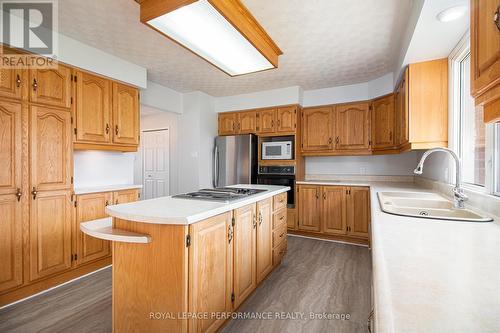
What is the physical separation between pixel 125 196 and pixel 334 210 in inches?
116

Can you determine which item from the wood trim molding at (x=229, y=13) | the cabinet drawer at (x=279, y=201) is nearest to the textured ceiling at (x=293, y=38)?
the wood trim molding at (x=229, y=13)

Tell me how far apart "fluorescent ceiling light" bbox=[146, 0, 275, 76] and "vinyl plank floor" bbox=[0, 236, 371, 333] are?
213 cm

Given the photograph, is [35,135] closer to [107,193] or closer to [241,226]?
[107,193]

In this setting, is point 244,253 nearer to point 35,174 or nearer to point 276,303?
point 276,303

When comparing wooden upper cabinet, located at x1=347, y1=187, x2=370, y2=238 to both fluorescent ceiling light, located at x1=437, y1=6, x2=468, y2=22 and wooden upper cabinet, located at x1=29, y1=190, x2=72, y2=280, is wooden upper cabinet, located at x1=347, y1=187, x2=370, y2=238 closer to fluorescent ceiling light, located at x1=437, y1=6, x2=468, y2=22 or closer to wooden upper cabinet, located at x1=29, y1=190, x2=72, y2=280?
fluorescent ceiling light, located at x1=437, y1=6, x2=468, y2=22

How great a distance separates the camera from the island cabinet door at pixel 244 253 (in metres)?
1.73

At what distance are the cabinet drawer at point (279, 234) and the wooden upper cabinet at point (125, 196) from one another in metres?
1.84

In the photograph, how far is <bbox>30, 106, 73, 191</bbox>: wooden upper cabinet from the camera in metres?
2.12

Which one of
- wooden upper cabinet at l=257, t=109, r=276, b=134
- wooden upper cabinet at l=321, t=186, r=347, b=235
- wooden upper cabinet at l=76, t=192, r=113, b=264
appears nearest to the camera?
wooden upper cabinet at l=76, t=192, r=113, b=264

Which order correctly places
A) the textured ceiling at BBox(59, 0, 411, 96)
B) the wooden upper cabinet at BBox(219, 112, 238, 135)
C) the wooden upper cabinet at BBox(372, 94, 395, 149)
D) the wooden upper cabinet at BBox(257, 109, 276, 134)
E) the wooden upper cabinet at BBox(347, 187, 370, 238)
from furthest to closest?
the wooden upper cabinet at BBox(219, 112, 238, 135)
the wooden upper cabinet at BBox(257, 109, 276, 134)
the wooden upper cabinet at BBox(347, 187, 370, 238)
the wooden upper cabinet at BBox(372, 94, 395, 149)
the textured ceiling at BBox(59, 0, 411, 96)

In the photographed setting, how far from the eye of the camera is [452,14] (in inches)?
58.9

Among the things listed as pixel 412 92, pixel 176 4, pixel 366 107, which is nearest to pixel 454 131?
pixel 412 92

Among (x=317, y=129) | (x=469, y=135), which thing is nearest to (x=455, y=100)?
(x=469, y=135)

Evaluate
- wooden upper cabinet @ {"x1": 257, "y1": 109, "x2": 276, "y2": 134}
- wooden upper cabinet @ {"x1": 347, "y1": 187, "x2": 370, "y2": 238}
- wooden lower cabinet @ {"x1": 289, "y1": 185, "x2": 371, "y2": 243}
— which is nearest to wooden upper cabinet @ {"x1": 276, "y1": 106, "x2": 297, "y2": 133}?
wooden upper cabinet @ {"x1": 257, "y1": 109, "x2": 276, "y2": 134}
